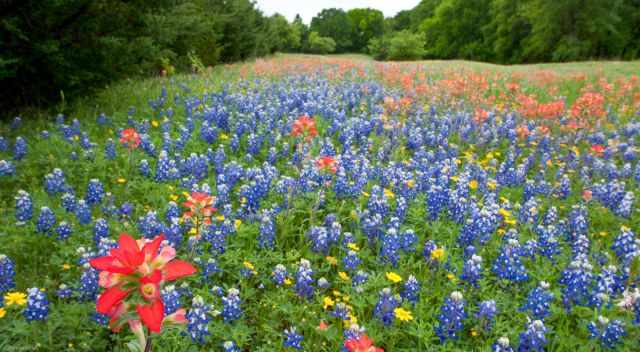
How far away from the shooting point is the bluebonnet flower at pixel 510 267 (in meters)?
3.31

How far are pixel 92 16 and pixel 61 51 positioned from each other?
2.32ft

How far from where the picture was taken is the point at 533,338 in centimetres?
264

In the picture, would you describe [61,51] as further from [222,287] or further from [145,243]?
[145,243]

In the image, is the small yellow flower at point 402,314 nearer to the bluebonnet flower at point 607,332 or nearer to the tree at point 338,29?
the bluebonnet flower at point 607,332

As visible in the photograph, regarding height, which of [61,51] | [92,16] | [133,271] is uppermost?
[92,16]

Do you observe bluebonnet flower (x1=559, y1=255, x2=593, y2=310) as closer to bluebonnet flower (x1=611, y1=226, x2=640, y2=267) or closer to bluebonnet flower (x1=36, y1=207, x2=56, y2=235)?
bluebonnet flower (x1=611, y1=226, x2=640, y2=267)

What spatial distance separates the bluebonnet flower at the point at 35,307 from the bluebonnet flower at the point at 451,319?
7.70ft

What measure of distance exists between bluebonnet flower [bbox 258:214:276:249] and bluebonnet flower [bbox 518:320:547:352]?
6.23ft

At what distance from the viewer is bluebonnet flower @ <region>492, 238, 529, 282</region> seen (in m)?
3.31

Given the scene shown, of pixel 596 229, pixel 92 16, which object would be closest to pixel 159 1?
pixel 92 16

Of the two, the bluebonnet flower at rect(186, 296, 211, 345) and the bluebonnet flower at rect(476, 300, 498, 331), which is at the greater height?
the bluebonnet flower at rect(186, 296, 211, 345)

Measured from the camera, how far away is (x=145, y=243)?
1.33 m

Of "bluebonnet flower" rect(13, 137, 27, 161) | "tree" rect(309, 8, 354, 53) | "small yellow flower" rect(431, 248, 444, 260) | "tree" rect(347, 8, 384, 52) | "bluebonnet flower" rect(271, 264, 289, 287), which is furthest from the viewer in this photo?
"tree" rect(347, 8, 384, 52)

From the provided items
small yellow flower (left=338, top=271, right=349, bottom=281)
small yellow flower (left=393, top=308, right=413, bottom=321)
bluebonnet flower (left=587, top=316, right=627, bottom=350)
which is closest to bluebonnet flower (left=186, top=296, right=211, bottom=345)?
small yellow flower (left=338, top=271, right=349, bottom=281)
